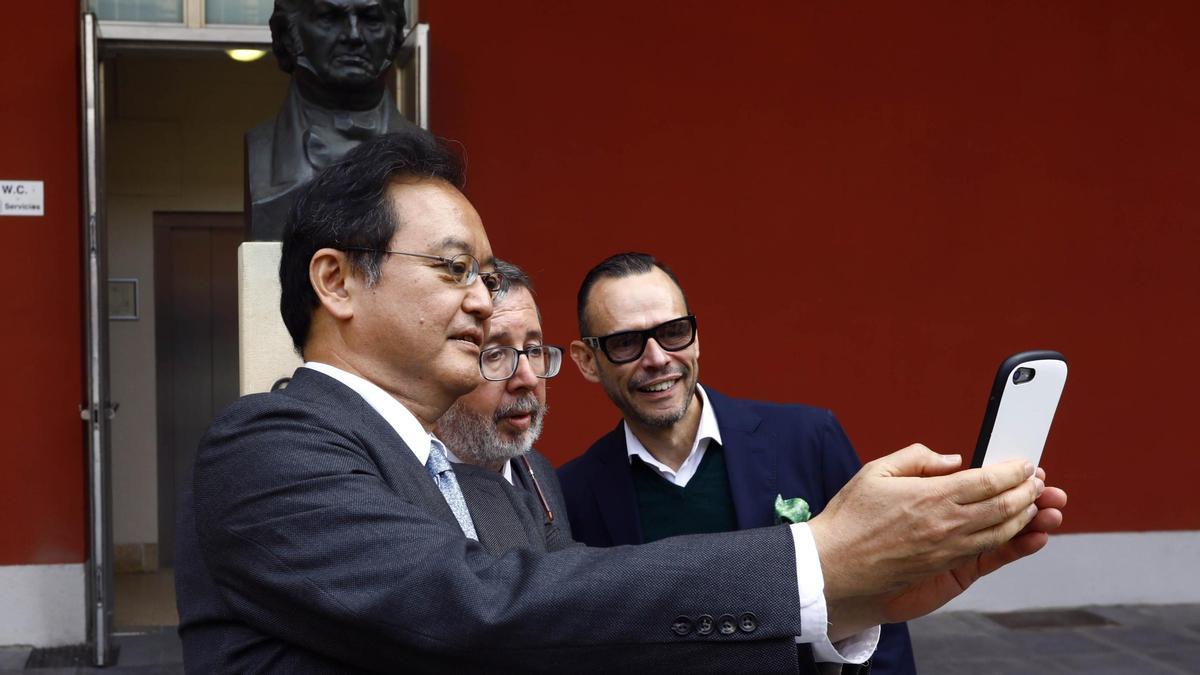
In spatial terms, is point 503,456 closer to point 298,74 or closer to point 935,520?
point 935,520

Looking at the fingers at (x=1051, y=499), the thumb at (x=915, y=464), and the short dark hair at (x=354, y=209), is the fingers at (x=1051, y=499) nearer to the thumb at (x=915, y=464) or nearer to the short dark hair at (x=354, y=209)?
the thumb at (x=915, y=464)

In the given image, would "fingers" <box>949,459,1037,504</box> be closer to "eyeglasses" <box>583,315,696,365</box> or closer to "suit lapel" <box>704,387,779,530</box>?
"suit lapel" <box>704,387,779,530</box>

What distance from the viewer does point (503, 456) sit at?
8.65 ft

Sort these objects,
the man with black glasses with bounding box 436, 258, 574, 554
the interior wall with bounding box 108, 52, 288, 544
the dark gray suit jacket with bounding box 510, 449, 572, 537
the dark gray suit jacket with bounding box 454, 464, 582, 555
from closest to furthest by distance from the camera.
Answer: the dark gray suit jacket with bounding box 454, 464, 582, 555 < the dark gray suit jacket with bounding box 510, 449, 572, 537 < the man with black glasses with bounding box 436, 258, 574, 554 < the interior wall with bounding box 108, 52, 288, 544

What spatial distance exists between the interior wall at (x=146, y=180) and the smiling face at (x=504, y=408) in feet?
18.5

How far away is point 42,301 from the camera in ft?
18.9

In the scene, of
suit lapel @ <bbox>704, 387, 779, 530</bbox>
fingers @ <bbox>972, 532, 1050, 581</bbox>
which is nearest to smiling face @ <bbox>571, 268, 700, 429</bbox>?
suit lapel @ <bbox>704, 387, 779, 530</bbox>

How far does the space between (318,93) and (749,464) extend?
2080 millimetres

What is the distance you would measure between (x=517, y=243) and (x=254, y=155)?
2045 mm

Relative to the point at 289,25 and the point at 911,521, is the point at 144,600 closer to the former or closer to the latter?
the point at 289,25

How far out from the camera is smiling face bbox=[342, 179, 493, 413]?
4.68 feet

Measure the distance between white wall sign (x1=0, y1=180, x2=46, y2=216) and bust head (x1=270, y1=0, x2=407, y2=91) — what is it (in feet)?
7.04

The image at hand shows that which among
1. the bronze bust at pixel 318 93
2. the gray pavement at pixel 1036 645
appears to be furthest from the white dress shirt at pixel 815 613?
the gray pavement at pixel 1036 645

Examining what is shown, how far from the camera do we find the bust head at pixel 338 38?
3990mm
